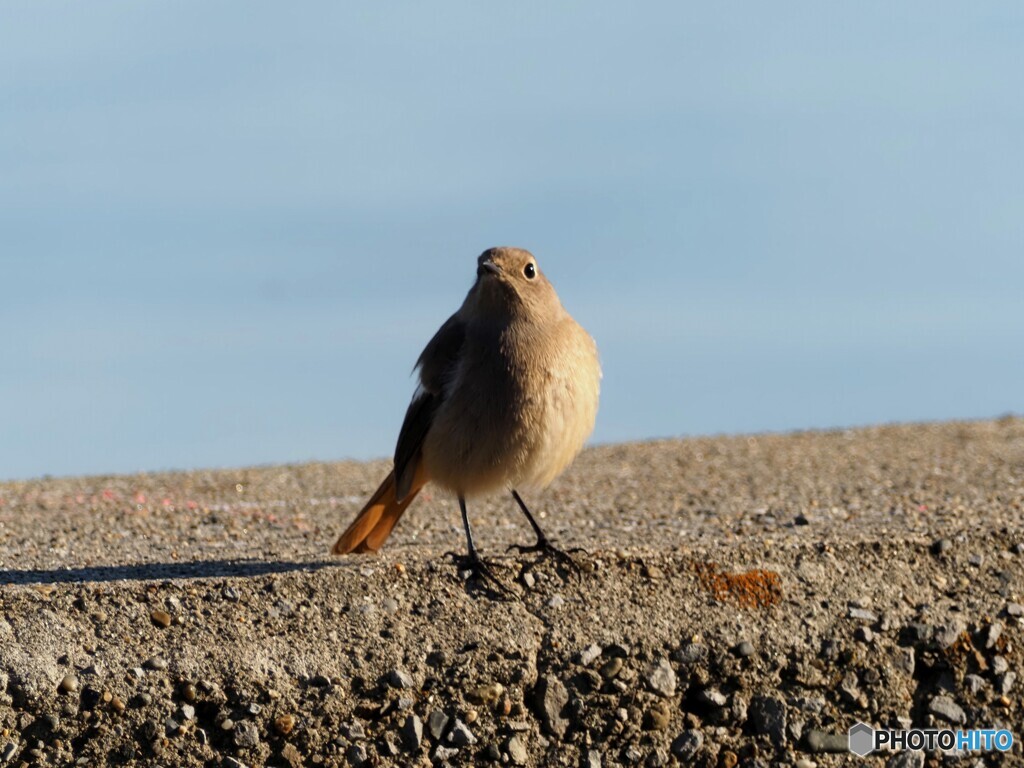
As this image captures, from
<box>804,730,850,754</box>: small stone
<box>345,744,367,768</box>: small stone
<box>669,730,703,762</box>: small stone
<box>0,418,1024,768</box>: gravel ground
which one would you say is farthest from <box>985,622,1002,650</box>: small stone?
<box>345,744,367,768</box>: small stone

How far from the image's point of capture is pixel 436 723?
610cm

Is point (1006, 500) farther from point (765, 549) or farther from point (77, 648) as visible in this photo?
point (77, 648)

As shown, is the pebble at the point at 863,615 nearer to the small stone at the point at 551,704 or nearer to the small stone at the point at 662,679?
the small stone at the point at 662,679

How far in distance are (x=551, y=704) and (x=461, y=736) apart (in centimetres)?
44

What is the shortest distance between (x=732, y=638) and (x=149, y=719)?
270cm

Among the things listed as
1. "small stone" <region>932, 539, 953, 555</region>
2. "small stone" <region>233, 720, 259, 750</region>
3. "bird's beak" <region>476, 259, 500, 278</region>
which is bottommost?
"small stone" <region>233, 720, 259, 750</region>

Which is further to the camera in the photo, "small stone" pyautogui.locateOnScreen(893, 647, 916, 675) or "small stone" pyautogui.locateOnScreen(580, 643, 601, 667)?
"small stone" pyautogui.locateOnScreen(893, 647, 916, 675)

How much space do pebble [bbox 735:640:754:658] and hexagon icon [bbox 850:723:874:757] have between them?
1.97ft

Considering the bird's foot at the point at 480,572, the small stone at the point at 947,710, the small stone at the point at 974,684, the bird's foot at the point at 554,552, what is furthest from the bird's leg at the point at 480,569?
the small stone at the point at 974,684

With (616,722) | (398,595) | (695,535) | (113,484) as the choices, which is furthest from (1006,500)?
(113,484)

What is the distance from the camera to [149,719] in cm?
595

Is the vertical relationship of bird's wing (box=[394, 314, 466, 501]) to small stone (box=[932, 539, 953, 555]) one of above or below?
above

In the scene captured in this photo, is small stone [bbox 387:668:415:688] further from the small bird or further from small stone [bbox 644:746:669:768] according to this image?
small stone [bbox 644:746:669:768]

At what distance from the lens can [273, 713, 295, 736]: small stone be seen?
236 inches
